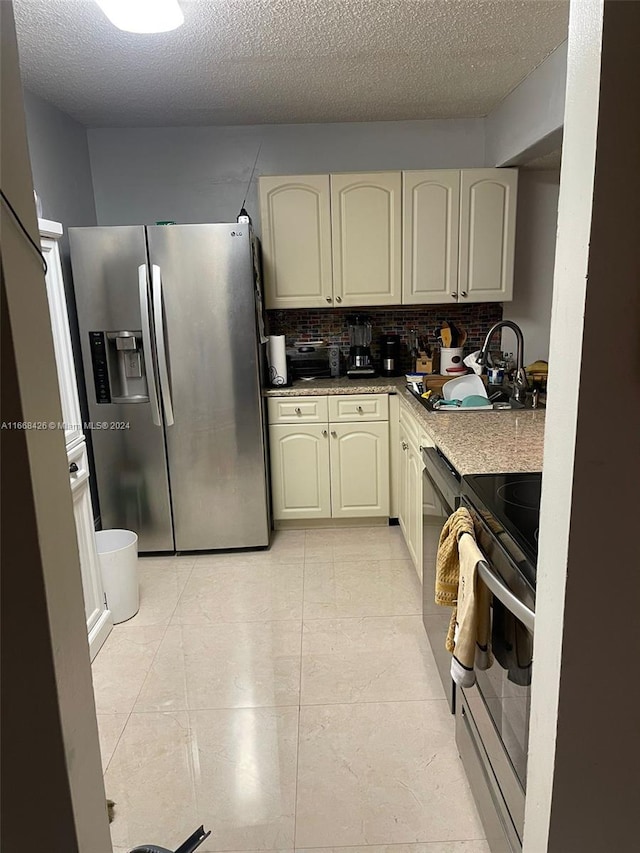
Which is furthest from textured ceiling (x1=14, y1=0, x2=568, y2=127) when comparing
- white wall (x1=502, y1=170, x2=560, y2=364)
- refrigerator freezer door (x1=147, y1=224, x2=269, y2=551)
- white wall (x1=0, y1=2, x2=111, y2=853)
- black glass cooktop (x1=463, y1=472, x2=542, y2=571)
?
white wall (x1=0, y1=2, x2=111, y2=853)

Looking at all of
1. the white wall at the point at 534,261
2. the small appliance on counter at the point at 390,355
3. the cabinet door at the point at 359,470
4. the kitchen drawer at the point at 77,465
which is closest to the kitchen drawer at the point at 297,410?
the cabinet door at the point at 359,470

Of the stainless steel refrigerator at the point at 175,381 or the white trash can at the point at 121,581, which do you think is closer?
the white trash can at the point at 121,581

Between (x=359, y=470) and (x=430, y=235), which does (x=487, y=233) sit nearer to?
(x=430, y=235)

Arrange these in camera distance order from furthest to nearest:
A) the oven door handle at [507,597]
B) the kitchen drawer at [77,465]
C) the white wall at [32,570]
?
the kitchen drawer at [77,465], the oven door handle at [507,597], the white wall at [32,570]

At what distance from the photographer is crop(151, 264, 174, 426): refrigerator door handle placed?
290cm

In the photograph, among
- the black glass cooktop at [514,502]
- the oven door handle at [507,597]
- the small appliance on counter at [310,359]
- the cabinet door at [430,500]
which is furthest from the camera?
the small appliance on counter at [310,359]

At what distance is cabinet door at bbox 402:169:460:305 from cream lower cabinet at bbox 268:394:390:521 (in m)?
0.72

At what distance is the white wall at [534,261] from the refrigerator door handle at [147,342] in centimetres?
223

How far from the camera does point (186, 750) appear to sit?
5.98ft

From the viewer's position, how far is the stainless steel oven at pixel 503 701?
1.15 meters

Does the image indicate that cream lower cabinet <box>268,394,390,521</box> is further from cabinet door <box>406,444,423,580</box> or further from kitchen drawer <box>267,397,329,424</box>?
cabinet door <box>406,444,423,580</box>

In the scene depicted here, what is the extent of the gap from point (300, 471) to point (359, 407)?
0.52 m

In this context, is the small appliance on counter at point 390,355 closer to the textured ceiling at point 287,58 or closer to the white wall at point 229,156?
the white wall at point 229,156

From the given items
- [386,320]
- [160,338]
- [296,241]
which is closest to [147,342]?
[160,338]
